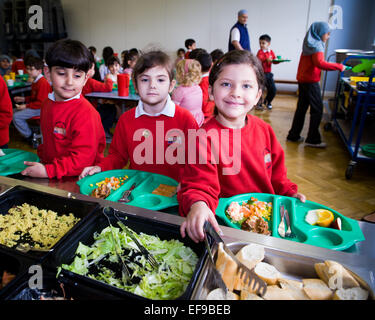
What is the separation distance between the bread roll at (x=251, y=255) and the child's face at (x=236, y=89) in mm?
512

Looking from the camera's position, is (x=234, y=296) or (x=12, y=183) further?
(x=12, y=183)

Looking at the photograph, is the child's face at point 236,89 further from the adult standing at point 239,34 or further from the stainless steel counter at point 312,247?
the adult standing at point 239,34

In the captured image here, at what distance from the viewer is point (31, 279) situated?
656mm

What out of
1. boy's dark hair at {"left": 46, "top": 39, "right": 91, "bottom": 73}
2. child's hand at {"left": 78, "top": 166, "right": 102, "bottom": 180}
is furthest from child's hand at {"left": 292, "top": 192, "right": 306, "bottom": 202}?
boy's dark hair at {"left": 46, "top": 39, "right": 91, "bottom": 73}

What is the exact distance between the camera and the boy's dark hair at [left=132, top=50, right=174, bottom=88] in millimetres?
1493

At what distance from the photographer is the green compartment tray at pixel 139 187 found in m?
1.11

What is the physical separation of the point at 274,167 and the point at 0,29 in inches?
498

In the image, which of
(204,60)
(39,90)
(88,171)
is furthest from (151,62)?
(39,90)

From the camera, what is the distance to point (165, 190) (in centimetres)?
119

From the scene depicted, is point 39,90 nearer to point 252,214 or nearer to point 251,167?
point 251,167

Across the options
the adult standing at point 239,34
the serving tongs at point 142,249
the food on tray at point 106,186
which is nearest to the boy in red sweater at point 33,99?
the food on tray at point 106,186

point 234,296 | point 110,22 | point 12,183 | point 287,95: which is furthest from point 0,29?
point 234,296
